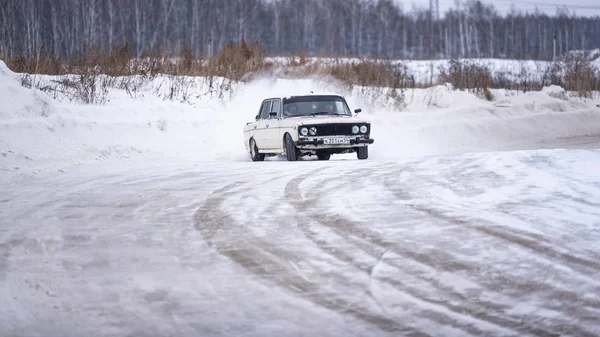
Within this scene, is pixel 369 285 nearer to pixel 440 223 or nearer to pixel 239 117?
pixel 440 223

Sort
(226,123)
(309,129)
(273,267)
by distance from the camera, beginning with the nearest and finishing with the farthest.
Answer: (273,267) < (309,129) < (226,123)

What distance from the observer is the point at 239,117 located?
26688mm

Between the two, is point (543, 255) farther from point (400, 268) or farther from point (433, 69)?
point (433, 69)

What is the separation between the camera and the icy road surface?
16.1ft

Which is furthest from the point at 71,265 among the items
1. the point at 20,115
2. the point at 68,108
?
the point at 68,108

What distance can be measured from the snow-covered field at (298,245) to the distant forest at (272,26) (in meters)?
46.6

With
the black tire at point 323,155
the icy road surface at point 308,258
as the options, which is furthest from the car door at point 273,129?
the icy road surface at point 308,258

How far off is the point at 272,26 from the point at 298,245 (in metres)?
95.7

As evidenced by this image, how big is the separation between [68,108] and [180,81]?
783 cm

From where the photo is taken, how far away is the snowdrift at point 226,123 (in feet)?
55.0

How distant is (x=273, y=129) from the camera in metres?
19.1

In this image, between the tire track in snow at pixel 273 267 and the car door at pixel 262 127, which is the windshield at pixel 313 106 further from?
the tire track in snow at pixel 273 267

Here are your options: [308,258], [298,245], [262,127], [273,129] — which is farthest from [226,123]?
[308,258]

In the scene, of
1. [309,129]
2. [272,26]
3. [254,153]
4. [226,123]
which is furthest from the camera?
[272,26]
